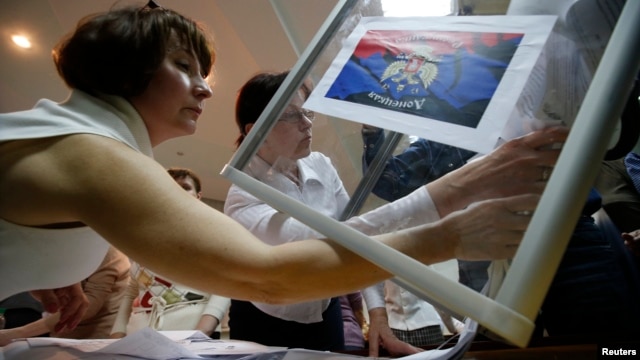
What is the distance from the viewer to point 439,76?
1.10ft

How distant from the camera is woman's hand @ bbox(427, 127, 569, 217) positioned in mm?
275

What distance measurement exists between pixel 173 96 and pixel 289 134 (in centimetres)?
27

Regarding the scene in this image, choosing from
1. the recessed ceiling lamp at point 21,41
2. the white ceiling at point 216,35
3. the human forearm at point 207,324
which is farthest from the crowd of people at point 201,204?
the recessed ceiling lamp at point 21,41

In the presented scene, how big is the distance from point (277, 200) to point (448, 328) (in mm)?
491

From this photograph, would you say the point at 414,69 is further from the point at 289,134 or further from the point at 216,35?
the point at 216,35

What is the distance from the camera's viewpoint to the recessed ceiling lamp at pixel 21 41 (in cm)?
223

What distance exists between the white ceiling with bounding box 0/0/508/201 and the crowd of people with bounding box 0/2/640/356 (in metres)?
1.29

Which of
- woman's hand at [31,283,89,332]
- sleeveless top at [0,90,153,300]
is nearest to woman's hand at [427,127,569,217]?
sleeveless top at [0,90,153,300]

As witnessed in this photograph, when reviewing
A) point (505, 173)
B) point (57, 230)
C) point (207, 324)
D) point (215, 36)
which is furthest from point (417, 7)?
point (215, 36)

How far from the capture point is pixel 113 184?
38 cm

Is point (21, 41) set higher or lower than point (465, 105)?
higher

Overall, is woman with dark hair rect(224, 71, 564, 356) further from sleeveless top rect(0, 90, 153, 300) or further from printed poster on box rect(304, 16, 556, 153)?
sleeveless top rect(0, 90, 153, 300)

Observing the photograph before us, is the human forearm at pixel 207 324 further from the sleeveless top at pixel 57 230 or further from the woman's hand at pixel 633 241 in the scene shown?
Answer: the woman's hand at pixel 633 241

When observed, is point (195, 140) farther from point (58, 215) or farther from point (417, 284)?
point (417, 284)
